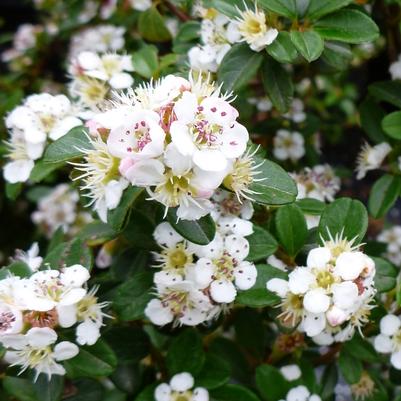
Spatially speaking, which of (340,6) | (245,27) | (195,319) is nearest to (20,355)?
(195,319)

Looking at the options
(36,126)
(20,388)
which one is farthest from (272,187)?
(20,388)

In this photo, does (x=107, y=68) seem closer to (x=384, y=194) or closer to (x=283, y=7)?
(x=283, y=7)

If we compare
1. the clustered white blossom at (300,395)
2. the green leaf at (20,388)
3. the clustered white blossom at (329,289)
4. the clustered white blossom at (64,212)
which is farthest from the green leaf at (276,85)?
the clustered white blossom at (64,212)

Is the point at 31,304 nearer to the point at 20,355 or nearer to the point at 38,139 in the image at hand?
the point at 20,355

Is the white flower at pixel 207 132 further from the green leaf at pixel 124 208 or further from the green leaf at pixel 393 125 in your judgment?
the green leaf at pixel 393 125

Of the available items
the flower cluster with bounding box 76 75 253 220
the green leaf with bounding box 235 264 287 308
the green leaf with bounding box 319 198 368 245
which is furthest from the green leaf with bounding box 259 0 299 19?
the green leaf with bounding box 235 264 287 308

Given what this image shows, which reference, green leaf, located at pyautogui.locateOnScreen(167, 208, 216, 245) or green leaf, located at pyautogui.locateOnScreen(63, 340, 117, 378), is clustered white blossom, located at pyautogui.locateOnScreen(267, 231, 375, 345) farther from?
green leaf, located at pyautogui.locateOnScreen(63, 340, 117, 378)
